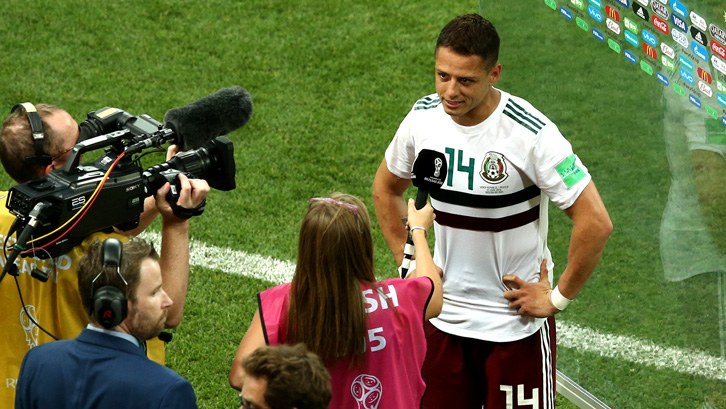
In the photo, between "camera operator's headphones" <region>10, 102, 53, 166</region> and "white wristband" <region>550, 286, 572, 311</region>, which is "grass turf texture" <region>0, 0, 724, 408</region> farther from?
"camera operator's headphones" <region>10, 102, 53, 166</region>

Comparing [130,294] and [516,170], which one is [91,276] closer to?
[130,294]

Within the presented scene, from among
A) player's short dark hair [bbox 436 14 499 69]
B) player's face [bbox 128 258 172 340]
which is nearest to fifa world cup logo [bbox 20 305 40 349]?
player's face [bbox 128 258 172 340]

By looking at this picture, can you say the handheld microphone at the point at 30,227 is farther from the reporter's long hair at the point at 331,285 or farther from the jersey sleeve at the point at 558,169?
the jersey sleeve at the point at 558,169

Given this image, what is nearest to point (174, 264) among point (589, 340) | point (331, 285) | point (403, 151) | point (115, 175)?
point (115, 175)

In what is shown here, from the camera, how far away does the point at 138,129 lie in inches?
123

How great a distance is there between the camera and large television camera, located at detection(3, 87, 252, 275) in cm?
272

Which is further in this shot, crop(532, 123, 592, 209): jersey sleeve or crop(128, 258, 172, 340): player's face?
crop(532, 123, 592, 209): jersey sleeve

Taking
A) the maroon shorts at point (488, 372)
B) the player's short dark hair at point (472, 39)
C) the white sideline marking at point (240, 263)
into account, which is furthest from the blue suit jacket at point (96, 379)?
the white sideline marking at point (240, 263)

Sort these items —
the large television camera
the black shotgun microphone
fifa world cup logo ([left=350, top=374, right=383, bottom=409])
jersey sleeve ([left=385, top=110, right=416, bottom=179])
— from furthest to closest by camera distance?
jersey sleeve ([left=385, top=110, right=416, bottom=179]) < the black shotgun microphone < fifa world cup logo ([left=350, top=374, right=383, bottom=409]) < the large television camera

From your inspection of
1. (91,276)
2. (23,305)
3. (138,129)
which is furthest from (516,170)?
(23,305)

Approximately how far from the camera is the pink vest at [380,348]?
2.82 metres

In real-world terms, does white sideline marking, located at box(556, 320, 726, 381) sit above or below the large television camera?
below

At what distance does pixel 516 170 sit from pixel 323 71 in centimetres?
398

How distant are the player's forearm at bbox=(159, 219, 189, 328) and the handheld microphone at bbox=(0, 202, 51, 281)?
0.44 metres
